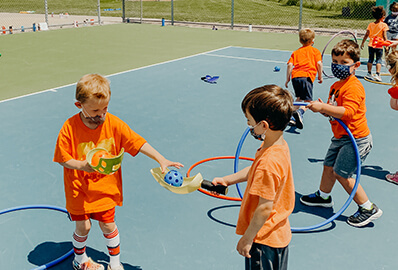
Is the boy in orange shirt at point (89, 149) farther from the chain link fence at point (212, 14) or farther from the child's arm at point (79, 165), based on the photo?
the chain link fence at point (212, 14)

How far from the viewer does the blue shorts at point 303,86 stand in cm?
870

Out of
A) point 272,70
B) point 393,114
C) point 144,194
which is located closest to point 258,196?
point 144,194

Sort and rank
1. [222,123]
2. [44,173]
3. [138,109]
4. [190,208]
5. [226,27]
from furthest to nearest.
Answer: [226,27] → [138,109] → [222,123] → [44,173] → [190,208]

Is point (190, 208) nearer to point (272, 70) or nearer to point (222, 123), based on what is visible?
point (222, 123)

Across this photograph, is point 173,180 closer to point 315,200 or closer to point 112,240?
point 112,240

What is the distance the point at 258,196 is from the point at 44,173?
4.08 meters

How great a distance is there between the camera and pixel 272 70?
13.4 m

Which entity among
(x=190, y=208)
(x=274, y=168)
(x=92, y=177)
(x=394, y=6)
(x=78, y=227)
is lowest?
(x=190, y=208)

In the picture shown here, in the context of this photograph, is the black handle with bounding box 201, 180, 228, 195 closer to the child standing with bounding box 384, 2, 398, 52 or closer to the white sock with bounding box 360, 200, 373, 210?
the white sock with bounding box 360, 200, 373, 210

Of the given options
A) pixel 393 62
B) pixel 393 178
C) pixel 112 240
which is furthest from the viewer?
pixel 393 178

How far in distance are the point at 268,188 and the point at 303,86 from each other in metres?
6.23

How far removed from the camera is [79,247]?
13.0ft

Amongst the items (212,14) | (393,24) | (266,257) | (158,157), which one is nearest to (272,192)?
(266,257)

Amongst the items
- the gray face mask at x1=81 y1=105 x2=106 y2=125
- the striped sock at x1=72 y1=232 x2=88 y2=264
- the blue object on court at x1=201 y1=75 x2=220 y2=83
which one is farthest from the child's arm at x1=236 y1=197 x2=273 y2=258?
the blue object on court at x1=201 y1=75 x2=220 y2=83
